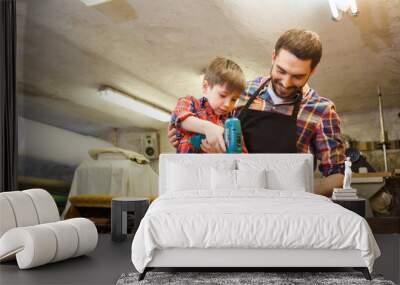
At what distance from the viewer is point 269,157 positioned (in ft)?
17.0

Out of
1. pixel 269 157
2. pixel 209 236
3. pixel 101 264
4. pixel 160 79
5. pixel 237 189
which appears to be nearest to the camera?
pixel 209 236

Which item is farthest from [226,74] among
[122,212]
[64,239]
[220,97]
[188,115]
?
[64,239]

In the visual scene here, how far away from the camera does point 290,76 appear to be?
17.6 feet

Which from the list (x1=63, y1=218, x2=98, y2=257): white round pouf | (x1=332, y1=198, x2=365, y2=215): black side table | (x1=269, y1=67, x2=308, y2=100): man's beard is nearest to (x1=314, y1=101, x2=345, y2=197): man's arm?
(x1=269, y1=67, x2=308, y2=100): man's beard

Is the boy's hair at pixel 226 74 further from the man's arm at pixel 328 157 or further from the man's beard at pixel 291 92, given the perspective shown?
the man's arm at pixel 328 157

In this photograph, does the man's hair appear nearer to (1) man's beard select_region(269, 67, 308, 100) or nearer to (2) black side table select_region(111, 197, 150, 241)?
(1) man's beard select_region(269, 67, 308, 100)

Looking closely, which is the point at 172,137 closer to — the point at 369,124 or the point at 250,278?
the point at 369,124

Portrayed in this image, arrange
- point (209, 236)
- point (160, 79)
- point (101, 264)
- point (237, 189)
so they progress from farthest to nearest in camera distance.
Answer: point (160, 79) < point (237, 189) < point (101, 264) < point (209, 236)

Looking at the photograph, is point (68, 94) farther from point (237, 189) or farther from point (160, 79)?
point (237, 189)

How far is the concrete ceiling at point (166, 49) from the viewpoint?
5.30m

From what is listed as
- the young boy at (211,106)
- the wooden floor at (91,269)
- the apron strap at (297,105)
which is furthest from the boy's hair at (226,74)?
the wooden floor at (91,269)

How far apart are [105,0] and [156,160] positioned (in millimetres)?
1896

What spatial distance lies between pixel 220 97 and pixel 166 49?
2.74 feet

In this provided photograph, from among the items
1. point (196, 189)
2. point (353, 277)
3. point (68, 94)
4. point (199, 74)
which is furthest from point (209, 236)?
point (68, 94)
